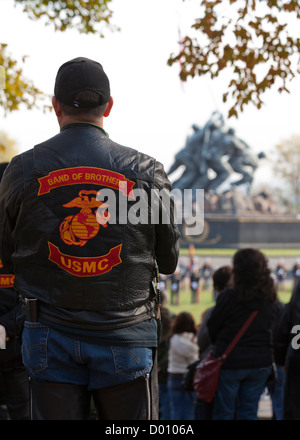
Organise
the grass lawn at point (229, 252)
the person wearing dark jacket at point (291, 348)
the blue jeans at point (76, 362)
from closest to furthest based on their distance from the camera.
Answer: the blue jeans at point (76, 362), the person wearing dark jacket at point (291, 348), the grass lawn at point (229, 252)

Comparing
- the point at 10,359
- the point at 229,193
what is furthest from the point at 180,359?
the point at 229,193

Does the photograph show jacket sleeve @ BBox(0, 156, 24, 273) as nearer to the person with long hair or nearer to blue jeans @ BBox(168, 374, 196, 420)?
the person with long hair

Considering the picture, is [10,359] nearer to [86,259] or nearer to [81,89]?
[86,259]

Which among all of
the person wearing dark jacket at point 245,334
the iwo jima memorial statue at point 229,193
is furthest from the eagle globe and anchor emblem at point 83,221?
the iwo jima memorial statue at point 229,193

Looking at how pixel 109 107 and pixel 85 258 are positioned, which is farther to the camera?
pixel 109 107

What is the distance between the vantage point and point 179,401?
17.6 ft

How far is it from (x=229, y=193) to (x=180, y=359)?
36.9 metres

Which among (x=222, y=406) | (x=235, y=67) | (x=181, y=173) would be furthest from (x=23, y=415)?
(x=181, y=173)

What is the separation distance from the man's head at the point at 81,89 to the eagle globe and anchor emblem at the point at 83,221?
0.35 metres

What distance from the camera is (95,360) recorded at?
6.25 feet

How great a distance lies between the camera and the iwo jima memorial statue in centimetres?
3831

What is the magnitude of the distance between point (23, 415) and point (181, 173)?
41.5 metres

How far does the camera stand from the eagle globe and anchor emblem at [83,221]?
6.52 ft

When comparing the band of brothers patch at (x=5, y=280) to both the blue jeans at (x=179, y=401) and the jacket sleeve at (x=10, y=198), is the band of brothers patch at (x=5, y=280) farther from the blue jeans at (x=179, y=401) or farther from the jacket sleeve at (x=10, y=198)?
the blue jeans at (x=179, y=401)
